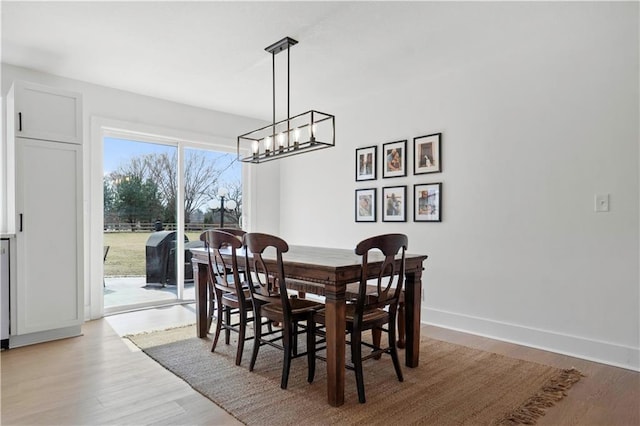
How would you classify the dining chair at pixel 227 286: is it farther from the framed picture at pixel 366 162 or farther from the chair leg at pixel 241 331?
the framed picture at pixel 366 162

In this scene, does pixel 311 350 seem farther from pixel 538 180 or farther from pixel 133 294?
pixel 133 294

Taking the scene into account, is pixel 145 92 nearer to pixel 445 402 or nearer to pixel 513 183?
pixel 513 183

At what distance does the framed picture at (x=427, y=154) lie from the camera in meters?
3.82

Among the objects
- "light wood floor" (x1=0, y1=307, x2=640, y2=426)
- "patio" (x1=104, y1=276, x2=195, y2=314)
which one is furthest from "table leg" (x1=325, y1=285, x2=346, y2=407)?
"patio" (x1=104, y1=276, x2=195, y2=314)

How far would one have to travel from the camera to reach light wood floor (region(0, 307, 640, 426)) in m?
1.99

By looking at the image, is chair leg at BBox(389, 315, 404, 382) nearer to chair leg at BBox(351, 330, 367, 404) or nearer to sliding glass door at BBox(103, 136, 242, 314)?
chair leg at BBox(351, 330, 367, 404)

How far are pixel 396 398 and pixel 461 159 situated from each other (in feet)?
7.52

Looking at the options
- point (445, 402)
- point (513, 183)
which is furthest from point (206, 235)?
point (513, 183)

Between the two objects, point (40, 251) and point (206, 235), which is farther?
point (40, 251)

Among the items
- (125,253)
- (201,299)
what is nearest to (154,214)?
(125,253)

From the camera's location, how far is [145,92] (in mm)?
4262

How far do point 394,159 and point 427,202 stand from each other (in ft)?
2.01

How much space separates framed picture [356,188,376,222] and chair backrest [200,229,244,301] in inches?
70.7

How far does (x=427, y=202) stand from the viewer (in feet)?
12.8
